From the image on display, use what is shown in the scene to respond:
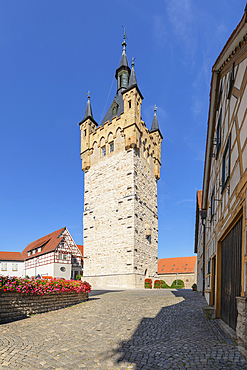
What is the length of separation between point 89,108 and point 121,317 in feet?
88.9

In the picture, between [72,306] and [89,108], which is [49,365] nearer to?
[72,306]

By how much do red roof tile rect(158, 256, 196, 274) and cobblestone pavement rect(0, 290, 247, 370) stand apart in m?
41.2

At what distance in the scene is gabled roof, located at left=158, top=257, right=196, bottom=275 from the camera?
47.1 meters

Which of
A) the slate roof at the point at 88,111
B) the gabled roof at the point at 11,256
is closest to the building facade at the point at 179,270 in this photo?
the gabled roof at the point at 11,256

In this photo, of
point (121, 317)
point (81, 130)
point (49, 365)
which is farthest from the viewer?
point (81, 130)

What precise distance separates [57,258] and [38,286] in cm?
2608

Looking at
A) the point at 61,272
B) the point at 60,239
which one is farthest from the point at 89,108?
the point at 61,272

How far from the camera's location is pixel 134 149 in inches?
1003

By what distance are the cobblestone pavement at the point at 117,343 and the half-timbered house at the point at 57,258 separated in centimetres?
2674

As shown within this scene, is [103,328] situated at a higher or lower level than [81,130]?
lower

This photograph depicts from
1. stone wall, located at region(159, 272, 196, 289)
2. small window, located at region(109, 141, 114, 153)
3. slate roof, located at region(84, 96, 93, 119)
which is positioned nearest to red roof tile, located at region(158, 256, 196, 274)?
stone wall, located at region(159, 272, 196, 289)

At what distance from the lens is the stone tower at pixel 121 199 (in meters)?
23.8

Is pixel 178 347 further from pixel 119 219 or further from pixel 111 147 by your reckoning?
pixel 111 147

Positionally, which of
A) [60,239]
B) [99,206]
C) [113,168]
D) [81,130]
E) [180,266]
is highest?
[81,130]
